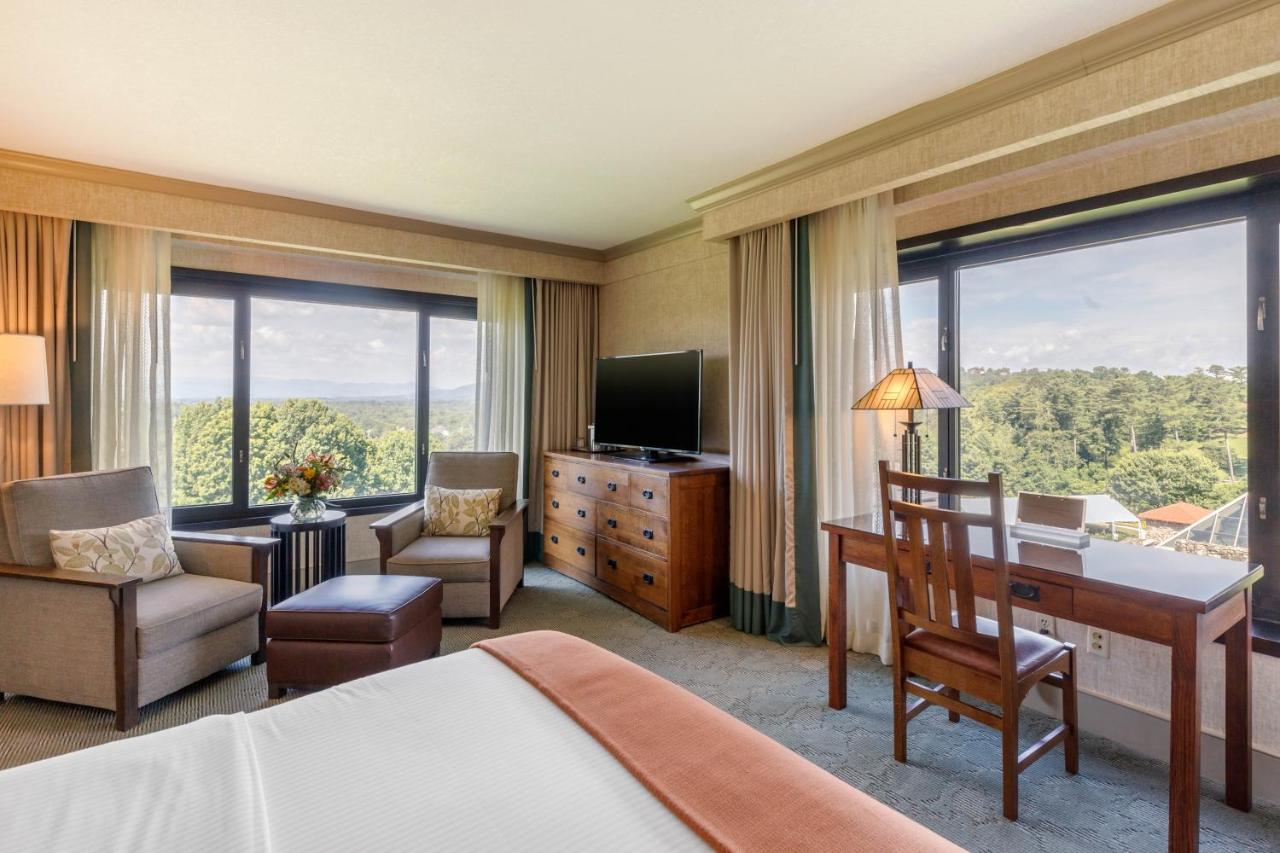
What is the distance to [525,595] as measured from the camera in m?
4.14

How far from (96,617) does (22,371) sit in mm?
1521

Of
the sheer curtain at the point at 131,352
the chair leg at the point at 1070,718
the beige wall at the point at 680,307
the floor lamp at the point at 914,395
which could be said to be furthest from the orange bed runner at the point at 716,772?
the sheer curtain at the point at 131,352

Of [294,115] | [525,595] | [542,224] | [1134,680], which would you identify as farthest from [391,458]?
[1134,680]

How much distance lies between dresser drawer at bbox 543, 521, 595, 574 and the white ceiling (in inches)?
94.4

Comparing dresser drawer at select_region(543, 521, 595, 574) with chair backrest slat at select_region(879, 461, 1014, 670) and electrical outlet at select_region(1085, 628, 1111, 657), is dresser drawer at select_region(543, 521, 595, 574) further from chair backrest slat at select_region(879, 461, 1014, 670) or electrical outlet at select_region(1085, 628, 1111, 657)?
electrical outlet at select_region(1085, 628, 1111, 657)

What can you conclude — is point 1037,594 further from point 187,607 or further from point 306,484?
point 306,484

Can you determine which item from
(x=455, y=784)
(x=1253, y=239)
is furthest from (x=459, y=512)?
(x=1253, y=239)

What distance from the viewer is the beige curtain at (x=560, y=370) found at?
5043 mm

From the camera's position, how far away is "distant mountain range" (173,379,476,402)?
4.05 meters

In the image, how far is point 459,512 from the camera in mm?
4020

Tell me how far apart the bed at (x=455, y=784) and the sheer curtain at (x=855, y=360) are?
208 centimetres

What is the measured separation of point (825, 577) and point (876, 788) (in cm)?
128

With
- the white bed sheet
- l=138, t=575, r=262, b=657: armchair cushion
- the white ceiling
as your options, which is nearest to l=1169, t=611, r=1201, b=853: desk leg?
the white bed sheet

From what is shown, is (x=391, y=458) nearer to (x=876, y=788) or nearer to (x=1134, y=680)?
(x=876, y=788)
